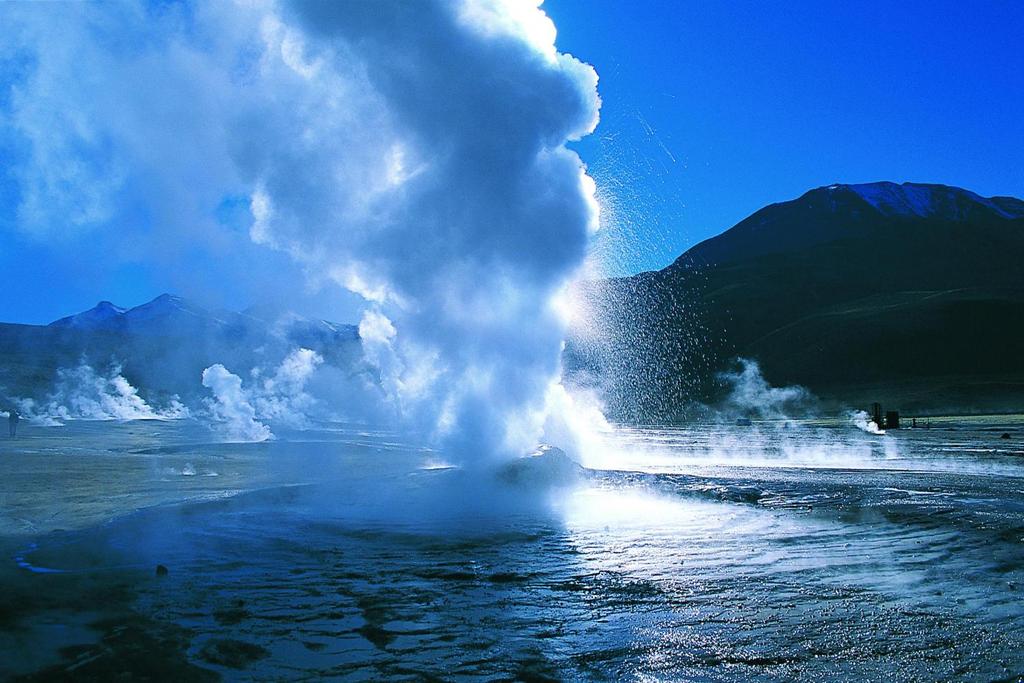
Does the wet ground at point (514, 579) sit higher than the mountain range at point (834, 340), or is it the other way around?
the mountain range at point (834, 340)

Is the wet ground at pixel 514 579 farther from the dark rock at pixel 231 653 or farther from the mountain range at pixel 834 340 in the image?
the mountain range at pixel 834 340

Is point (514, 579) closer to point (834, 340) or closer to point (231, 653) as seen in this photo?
point (231, 653)

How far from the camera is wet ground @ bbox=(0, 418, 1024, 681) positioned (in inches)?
269

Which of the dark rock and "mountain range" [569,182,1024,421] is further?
"mountain range" [569,182,1024,421]

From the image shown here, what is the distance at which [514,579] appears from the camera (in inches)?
393

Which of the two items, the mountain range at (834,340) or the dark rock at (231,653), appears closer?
the dark rock at (231,653)

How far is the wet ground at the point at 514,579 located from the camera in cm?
683

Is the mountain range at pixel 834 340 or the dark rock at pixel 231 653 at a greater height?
the mountain range at pixel 834 340

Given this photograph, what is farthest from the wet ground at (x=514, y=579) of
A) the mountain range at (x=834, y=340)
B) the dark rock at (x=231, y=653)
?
the mountain range at (x=834, y=340)

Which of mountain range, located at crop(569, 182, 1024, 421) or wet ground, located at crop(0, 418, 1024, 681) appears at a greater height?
mountain range, located at crop(569, 182, 1024, 421)

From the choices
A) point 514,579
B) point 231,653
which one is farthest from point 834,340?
point 231,653

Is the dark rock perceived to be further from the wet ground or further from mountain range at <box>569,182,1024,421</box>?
mountain range at <box>569,182,1024,421</box>

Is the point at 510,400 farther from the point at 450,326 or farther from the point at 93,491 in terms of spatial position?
the point at 93,491

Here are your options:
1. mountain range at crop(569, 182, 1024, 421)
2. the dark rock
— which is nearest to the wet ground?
the dark rock
